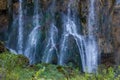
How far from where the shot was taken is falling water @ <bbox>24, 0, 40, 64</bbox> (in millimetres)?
16594

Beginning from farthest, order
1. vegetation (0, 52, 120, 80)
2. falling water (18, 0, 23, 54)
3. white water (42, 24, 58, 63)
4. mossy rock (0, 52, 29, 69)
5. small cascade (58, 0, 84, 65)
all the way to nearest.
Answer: falling water (18, 0, 23, 54)
small cascade (58, 0, 84, 65)
white water (42, 24, 58, 63)
mossy rock (0, 52, 29, 69)
vegetation (0, 52, 120, 80)

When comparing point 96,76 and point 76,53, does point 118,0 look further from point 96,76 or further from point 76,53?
point 96,76

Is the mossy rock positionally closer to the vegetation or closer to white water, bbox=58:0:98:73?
the vegetation

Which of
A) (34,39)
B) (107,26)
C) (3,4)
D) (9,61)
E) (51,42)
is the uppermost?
(3,4)

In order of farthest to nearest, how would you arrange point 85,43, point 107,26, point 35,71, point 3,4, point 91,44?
point 3,4, point 107,26, point 91,44, point 85,43, point 35,71

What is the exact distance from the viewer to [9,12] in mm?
18531

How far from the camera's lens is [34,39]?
17.2 metres

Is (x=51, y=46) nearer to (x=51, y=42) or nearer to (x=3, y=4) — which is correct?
(x=51, y=42)

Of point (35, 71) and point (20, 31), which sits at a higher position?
point (20, 31)

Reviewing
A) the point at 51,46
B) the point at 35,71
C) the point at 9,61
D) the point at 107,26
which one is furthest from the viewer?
the point at 107,26

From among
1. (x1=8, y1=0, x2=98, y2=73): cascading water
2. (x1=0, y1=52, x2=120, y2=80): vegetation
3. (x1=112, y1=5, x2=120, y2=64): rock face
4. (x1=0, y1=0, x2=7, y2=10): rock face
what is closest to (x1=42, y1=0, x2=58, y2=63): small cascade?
(x1=8, y1=0, x2=98, y2=73): cascading water

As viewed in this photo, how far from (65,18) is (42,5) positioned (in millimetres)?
1589

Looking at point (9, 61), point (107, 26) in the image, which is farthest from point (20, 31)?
point (9, 61)

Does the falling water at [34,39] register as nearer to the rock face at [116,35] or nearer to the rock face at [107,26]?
the rock face at [107,26]
